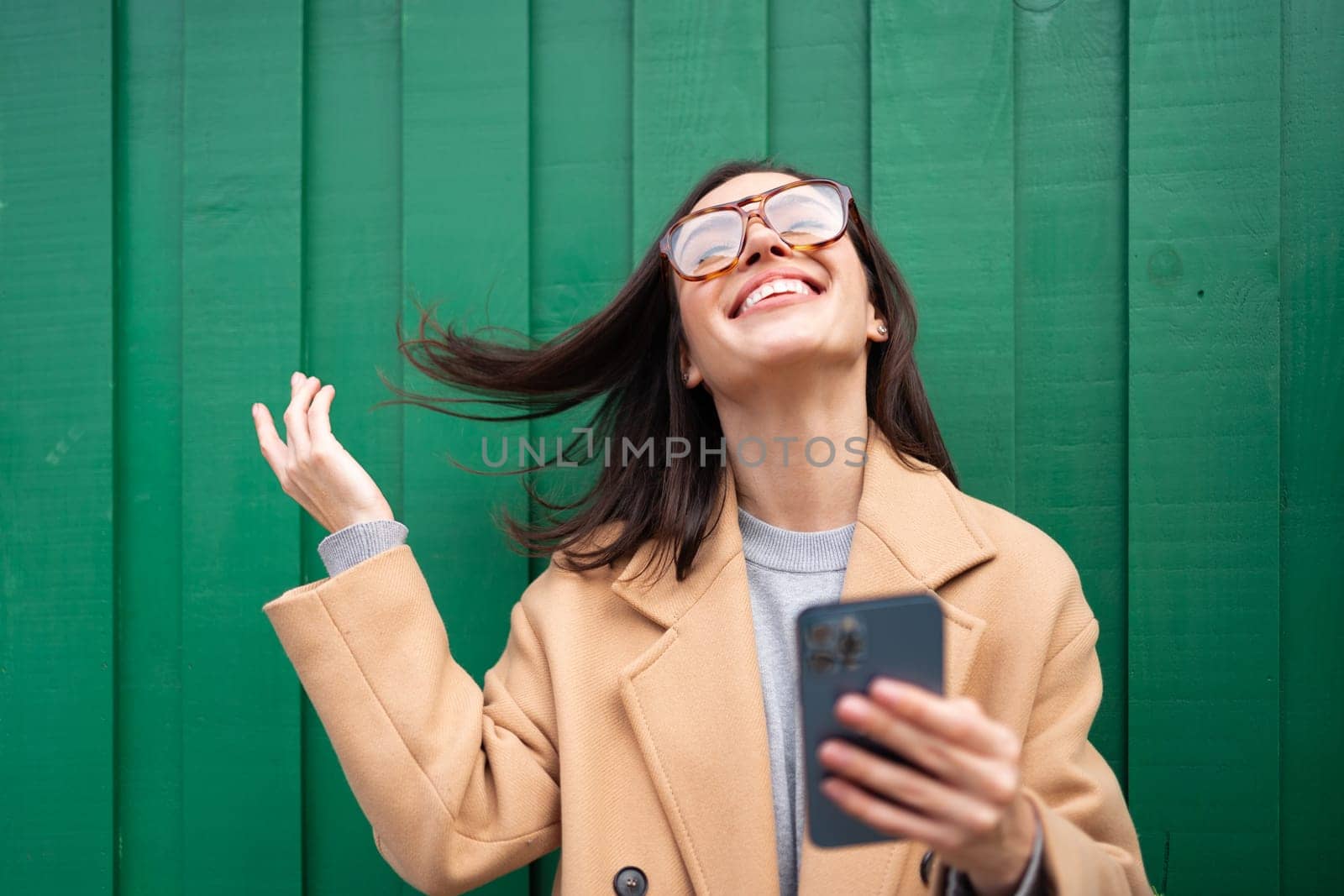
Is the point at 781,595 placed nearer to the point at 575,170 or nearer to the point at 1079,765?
the point at 1079,765

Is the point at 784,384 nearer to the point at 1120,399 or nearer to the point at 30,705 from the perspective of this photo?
the point at 1120,399

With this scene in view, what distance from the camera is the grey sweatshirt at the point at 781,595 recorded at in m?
1.60

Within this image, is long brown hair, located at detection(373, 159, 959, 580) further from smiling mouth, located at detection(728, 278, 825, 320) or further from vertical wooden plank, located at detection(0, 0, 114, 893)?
vertical wooden plank, located at detection(0, 0, 114, 893)

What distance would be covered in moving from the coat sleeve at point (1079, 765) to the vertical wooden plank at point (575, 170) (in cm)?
100

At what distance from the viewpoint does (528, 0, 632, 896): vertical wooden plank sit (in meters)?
2.09

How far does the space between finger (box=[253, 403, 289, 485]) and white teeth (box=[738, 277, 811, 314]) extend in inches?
33.2

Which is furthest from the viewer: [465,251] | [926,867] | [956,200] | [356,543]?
[465,251]

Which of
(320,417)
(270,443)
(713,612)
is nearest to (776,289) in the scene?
(713,612)

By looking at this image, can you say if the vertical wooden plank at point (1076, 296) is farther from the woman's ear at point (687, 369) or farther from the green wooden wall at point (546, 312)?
the woman's ear at point (687, 369)

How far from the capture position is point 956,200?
1975mm

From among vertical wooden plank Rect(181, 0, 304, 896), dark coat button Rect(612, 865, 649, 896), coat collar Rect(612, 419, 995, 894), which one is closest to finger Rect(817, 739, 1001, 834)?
coat collar Rect(612, 419, 995, 894)

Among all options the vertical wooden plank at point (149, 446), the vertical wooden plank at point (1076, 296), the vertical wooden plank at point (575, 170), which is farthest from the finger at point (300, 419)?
the vertical wooden plank at point (1076, 296)

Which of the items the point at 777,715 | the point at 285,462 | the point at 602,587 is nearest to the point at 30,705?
the point at 285,462

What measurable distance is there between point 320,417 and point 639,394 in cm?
66
